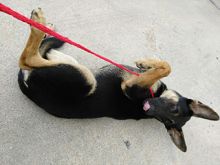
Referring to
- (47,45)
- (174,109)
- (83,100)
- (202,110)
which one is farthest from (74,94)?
(202,110)

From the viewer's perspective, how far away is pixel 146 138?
3.92m

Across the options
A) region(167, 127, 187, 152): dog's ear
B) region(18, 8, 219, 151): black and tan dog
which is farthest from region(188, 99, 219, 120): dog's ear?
region(167, 127, 187, 152): dog's ear

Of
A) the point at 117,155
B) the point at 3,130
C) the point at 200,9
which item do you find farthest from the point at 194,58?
the point at 3,130

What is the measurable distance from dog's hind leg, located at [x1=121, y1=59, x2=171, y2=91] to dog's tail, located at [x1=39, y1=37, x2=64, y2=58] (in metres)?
0.84

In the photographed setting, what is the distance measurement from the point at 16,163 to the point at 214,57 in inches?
122

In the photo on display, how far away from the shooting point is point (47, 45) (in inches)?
140

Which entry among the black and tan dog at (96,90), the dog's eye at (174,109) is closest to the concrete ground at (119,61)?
the black and tan dog at (96,90)

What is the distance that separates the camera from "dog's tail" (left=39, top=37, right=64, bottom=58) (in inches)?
135

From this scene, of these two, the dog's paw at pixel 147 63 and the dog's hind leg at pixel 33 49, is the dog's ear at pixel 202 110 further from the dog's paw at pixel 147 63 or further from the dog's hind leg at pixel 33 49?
the dog's hind leg at pixel 33 49

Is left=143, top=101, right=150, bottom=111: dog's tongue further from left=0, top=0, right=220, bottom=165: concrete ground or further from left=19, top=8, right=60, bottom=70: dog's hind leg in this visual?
left=19, top=8, right=60, bottom=70: dog's hind leg

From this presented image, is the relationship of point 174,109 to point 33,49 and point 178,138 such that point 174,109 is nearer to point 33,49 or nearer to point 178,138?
point 178,138

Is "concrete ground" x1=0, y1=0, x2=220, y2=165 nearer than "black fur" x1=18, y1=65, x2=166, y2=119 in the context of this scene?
No

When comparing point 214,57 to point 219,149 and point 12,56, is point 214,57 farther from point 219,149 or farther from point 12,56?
point 12,56

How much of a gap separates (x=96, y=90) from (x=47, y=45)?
71 centimetres
